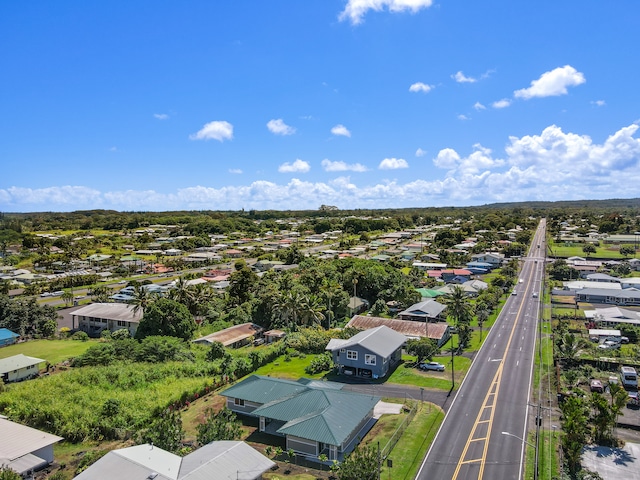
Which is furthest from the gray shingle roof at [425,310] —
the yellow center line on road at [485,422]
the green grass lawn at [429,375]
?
the yellow center line on road at [485,422]

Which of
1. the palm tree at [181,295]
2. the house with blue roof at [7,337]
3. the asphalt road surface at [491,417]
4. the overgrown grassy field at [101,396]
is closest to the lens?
the asphalt road surface at [491,417]

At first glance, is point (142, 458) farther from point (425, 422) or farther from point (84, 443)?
point (425, 422)

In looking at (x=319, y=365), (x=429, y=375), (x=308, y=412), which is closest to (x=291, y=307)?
(x=319, y=365)

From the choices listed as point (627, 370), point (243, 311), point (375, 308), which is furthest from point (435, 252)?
point (627, 370)

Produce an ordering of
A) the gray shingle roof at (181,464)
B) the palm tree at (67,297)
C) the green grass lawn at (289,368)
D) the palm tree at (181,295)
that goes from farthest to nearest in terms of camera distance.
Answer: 1. the palm tree at (67,297)
2. the palm tree at (181,295)
3. the green grass lawn at (289,368)
4. the gray shingle roof at (181,464)

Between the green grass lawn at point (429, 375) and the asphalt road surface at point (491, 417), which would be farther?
the green grass lawn at point (429, 375)

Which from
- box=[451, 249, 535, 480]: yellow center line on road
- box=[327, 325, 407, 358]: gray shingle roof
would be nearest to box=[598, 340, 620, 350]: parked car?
box=[451, 249, 535, 480]: yellow center line on road

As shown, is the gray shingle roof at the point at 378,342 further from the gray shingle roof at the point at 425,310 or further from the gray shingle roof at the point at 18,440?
the gray shingle roof at the point at 18,440
